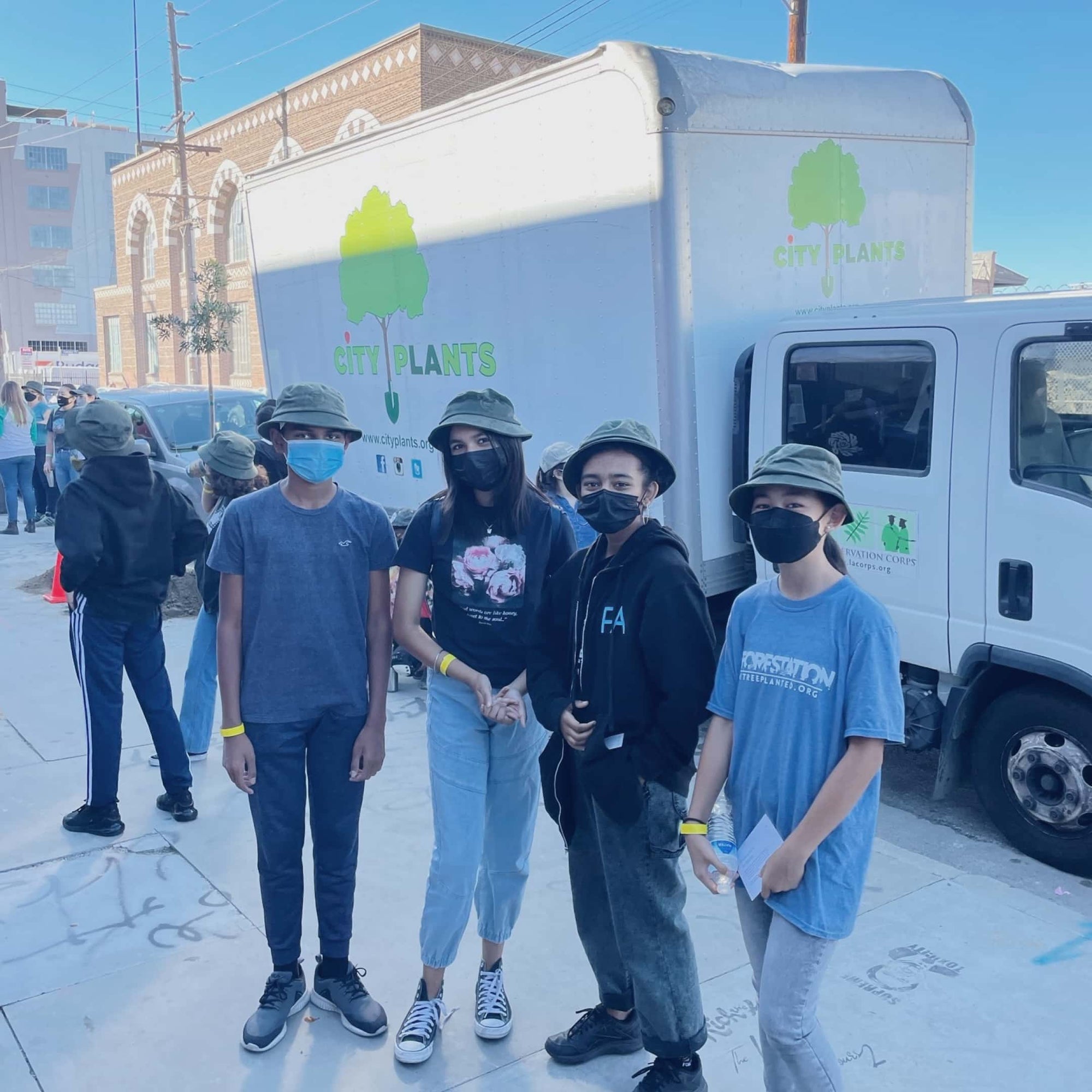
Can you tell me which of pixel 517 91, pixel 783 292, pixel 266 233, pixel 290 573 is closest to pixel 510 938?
pixel 290 573

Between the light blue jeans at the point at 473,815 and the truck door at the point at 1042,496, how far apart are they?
2.21m

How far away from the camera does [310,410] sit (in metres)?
3.17

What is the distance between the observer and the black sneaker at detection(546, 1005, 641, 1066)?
10.1 feet

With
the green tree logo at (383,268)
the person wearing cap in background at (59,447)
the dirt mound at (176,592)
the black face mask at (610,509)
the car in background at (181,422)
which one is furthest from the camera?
the person wearing cap in background at (59,447)

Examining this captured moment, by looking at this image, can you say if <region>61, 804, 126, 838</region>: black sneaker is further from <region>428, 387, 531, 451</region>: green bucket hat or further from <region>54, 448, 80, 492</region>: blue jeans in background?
<region>54, 448, 80, 492</region>: blue jeans in background

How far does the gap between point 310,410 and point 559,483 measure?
1.93 metres

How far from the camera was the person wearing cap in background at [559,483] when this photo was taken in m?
4.69

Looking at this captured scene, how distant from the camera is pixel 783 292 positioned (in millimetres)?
5426

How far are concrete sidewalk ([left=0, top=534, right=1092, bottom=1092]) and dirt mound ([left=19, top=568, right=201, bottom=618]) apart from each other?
3.97 metres

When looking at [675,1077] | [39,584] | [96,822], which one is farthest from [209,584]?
[39,584]

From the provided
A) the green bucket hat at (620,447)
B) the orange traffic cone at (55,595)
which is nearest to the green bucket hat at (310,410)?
the green bucket hat at (620,447)

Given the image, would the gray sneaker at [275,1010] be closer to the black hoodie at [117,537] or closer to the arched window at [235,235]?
the black hoodie at [117,537]

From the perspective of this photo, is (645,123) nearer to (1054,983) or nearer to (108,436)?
(108,436)

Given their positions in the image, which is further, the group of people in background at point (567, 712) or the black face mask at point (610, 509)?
the black face mask at point (610, 509)
